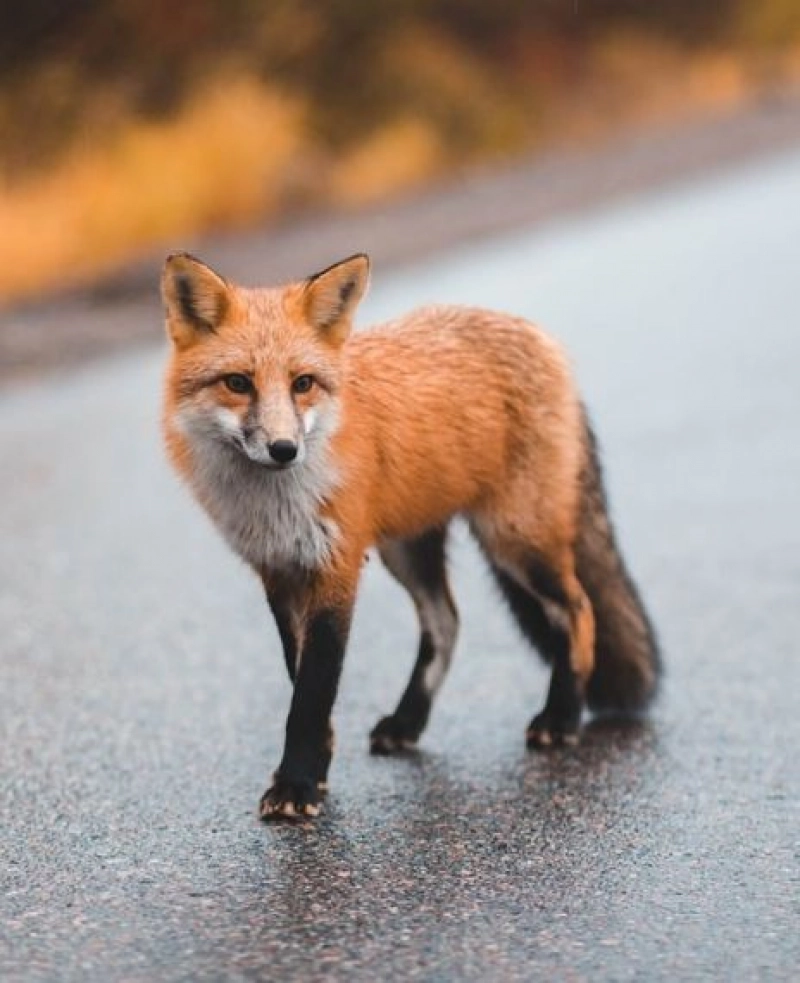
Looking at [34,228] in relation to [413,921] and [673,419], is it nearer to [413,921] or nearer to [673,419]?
[673,419]

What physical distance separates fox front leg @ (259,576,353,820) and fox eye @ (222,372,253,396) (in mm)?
614

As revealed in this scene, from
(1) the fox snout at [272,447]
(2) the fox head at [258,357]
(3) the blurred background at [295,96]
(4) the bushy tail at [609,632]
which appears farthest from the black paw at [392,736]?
(3) the blurred background at [295,96]

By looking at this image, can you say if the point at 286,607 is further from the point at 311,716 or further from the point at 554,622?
the point at 554,622

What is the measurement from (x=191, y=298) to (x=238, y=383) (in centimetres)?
29

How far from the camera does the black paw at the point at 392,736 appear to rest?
6637mm

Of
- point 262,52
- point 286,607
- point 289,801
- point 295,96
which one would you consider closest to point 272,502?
point 286,607

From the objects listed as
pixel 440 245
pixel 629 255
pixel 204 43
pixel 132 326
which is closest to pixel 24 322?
pixel 132 326

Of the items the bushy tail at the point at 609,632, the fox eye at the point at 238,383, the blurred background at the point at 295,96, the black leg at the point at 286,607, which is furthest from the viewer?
the blurred background at the point at 295,96

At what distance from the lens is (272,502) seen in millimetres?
6086

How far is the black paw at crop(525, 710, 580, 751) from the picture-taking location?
6.68 m

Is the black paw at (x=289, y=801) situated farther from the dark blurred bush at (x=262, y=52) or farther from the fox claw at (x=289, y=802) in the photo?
the dark blurred bush at (x=262, y=52)

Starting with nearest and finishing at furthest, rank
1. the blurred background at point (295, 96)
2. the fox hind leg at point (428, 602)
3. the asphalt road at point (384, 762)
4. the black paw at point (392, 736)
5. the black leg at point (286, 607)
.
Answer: the asphalt road at point (384, 762), the black leg at point (286, 607), the black paw at point (392, 736), the fox hind leg at point (428, 602), the blurred background at point (295, 96)

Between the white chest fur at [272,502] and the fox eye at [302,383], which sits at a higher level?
the fox eye at [302,383]

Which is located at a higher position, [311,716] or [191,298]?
[191,298]
